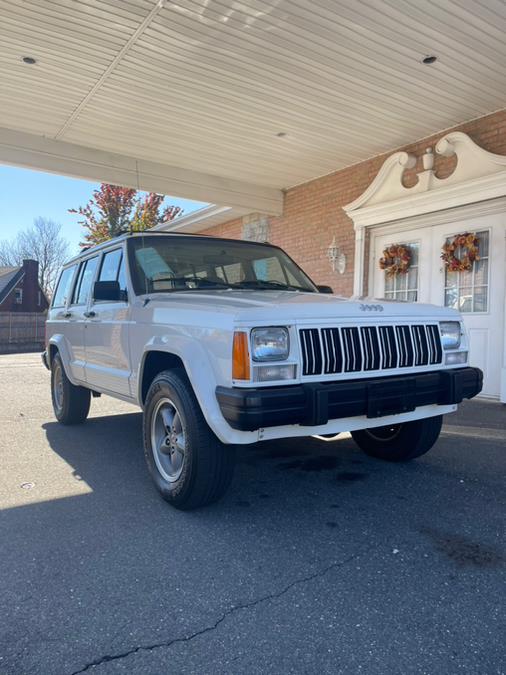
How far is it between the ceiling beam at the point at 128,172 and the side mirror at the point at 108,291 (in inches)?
214

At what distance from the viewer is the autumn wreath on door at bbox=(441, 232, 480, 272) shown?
730 centimetres

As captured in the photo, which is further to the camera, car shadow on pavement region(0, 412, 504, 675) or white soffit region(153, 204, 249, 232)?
white soffit region(153, 204, 249, 232)

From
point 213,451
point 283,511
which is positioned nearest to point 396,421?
point 283,511

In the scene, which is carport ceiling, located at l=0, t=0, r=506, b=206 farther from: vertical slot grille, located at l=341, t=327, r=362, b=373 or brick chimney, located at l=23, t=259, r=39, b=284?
brick chimney, located at l=23, t=259, r=39, b=284

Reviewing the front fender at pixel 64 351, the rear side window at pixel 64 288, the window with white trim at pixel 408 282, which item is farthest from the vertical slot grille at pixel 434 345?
the window with white trim at pixel 408 282

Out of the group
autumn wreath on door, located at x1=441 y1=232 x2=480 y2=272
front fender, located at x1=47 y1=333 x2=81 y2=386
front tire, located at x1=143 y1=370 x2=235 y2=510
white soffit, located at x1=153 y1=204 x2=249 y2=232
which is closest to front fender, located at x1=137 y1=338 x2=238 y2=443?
front tire, located at x1=143 y1=370 x2=235 y2=510

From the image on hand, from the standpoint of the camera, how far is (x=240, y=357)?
9.21 feet

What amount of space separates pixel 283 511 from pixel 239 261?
2.25m

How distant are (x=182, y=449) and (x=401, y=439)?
1924 mm

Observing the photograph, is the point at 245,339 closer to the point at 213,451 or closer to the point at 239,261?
the point at 213,451

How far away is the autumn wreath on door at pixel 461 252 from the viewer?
7.30 meters

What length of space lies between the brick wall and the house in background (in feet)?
102

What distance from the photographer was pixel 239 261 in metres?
4.61

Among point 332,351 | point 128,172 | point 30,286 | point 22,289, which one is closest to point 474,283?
point 332,351
